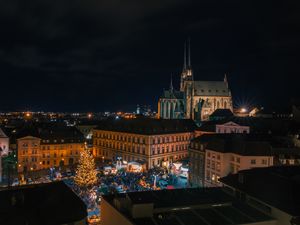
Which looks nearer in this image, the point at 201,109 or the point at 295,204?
the point at 295,204

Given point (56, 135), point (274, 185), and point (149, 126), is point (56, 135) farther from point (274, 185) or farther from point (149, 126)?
point (274, 185)

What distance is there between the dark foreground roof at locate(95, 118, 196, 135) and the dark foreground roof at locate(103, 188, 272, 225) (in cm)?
4336

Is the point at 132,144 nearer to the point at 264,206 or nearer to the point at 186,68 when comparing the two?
the point at 264,206

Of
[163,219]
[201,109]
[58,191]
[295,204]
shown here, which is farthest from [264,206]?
[201,109]

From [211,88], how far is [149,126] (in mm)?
65475

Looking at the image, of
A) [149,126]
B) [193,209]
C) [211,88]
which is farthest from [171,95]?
[193,209]

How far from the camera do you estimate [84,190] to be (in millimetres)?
40875

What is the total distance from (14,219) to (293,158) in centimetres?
3603

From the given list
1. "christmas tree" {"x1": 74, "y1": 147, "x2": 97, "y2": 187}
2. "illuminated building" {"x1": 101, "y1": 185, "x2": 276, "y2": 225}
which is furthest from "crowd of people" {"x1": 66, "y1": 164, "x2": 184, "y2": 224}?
"illuminated building" {"x1": 101, "y1": 185, "x2": 276, "y2": 225}

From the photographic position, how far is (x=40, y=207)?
69.5ft

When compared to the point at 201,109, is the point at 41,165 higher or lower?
lower

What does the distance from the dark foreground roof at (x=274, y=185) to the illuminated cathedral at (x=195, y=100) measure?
294 feet

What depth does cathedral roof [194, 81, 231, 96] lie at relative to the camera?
124863 millimetres

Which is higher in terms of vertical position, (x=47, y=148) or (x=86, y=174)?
(x=47, y=148)
